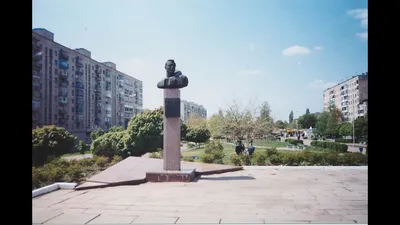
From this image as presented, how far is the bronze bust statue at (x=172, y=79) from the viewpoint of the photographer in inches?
274

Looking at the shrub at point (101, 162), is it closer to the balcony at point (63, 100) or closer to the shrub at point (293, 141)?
the shrub at point (293, 141)

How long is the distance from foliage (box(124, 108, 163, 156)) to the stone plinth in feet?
18.1

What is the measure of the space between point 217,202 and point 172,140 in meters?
2.59

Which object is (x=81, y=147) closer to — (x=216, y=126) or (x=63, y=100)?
(x=216, y=126)

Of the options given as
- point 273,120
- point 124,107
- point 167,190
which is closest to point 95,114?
point 124,107

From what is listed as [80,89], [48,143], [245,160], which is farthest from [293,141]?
A: [80,89]

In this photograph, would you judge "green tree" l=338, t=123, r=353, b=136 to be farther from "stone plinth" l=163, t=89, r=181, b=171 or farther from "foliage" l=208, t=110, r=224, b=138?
"stone plinth" l=163, t=89, r=181, b=171

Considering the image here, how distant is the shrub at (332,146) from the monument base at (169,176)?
30.1 feet

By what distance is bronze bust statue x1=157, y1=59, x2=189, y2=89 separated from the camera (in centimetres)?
697

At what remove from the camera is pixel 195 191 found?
5.55 metres

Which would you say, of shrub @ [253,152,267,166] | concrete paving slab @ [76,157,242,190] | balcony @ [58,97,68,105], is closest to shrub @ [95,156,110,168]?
concrete paving slab @ [76,157,242,190]
